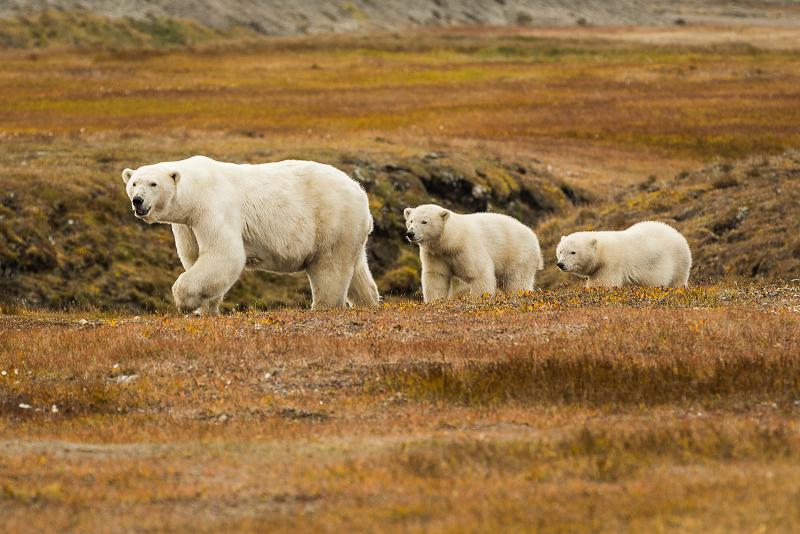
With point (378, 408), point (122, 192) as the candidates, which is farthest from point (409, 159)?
point (378, 408)

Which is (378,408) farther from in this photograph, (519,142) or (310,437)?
(519,142)

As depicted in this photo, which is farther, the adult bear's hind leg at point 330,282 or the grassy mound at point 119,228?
the grassy mound at point 119,228

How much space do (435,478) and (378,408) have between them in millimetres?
2637

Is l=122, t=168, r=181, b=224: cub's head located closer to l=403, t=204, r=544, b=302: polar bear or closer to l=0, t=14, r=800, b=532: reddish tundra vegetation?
l=0, t=14, r=800, b=532: reddish tundra vegetation

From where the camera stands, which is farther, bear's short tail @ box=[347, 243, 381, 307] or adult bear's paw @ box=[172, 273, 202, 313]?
bear's short tail @ box=[347, 243, 381, 307]

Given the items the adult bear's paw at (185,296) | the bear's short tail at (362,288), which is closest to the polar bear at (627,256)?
the bear's short tail at (362,288)

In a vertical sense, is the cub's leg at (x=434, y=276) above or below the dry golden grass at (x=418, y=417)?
below

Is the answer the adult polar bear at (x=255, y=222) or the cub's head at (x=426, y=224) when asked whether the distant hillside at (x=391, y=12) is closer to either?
the cub's head at (x=426, y=224)

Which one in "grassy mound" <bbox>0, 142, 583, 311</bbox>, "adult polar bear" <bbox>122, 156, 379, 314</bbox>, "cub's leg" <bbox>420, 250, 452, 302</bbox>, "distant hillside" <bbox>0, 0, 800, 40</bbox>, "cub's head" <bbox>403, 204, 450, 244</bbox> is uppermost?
"adult polar bear" <bbox>122, 156, 379, 314</bbox>

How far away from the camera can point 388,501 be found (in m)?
7.90

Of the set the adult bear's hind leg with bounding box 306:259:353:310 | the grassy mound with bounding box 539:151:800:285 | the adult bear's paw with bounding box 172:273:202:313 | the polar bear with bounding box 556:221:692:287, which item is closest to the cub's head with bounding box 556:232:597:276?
the polar bear with bounding box 556:221:692:287

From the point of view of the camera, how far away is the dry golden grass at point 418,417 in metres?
7.71

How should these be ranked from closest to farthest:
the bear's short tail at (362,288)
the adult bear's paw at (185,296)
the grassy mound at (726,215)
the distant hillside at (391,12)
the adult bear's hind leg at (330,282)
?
1. the adult bear's paw at (185,296)
2. the adult bear's hind leg at (330,282)
3. the bear's short tail at (362,288)
4. the grassy mound at (726,215)
5. the distant hillside at (391,12)

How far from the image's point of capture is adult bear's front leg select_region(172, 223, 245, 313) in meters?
16.0
